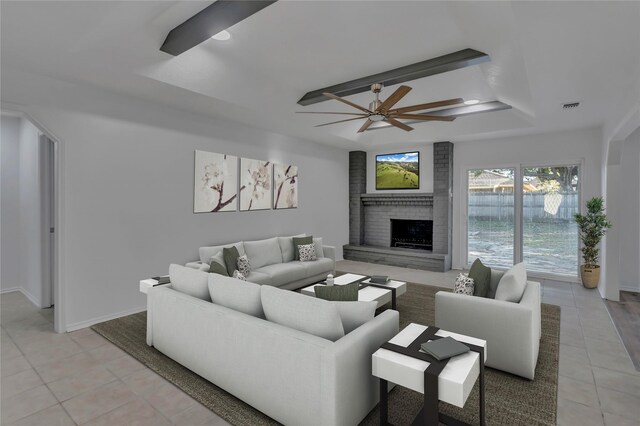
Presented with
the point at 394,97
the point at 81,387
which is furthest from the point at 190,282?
the point at 394,97

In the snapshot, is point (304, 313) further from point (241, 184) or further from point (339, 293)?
point (241, 184)

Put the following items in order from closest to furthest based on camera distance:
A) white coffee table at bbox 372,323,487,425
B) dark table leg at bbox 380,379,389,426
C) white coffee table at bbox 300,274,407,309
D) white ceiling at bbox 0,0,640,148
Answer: white coffee table at bbox 372,323,487,425
dark table leg at bbox 380,379,389,426
white ceiling at bbox 0,0,640,148
white coffee table at bbox 300,274,407,309

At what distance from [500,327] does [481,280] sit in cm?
60

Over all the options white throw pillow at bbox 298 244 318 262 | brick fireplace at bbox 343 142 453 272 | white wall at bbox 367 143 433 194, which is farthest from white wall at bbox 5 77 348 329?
white wall at bbox 367 143 433 194

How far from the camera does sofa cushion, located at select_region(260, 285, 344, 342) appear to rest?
2086 millimetres

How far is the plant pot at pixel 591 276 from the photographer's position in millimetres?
5277

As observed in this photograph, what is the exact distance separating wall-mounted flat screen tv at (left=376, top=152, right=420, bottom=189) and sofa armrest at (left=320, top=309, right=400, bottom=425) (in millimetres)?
5702

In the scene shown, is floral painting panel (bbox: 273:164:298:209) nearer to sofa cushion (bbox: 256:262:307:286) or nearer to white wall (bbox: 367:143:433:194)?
sofa cushion (bbox: 256:262:307:286)

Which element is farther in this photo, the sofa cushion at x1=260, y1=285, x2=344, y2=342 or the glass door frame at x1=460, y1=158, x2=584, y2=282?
the glass door frame at x1=460, y1=158, x2=584, y2=282

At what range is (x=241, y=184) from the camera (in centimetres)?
553

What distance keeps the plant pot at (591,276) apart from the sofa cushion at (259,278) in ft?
16.8

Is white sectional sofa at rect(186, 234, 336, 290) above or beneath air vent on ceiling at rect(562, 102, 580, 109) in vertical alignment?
beneath

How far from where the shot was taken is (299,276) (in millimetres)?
5195

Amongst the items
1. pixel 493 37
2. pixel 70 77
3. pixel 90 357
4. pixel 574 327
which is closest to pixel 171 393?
pixel 90 357
